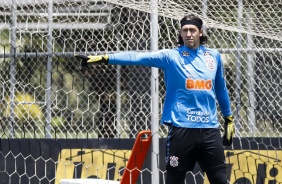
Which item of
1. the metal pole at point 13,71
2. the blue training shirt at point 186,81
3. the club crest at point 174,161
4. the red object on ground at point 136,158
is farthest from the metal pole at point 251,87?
the metal pole at point 13,71

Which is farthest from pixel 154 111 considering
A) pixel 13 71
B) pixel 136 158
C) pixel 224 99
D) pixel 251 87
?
pixel 13 71

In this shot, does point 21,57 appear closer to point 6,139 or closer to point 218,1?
point 6,139

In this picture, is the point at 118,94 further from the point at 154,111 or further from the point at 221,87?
the point at 221,87

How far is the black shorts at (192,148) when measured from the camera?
5660mm

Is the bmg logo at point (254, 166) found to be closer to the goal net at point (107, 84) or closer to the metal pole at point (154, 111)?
the goal net at point (107, 84)

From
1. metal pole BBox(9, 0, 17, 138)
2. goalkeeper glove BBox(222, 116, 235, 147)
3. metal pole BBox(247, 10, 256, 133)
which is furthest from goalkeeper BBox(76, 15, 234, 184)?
metal pole BBox(9, 0, 17, 138)

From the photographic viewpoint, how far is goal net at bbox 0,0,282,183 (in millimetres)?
7234

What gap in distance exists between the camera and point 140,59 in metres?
5.72

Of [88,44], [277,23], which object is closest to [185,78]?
[277,23]

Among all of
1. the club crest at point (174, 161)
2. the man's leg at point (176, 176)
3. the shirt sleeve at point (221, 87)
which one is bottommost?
the man's leg at point (176, 176)

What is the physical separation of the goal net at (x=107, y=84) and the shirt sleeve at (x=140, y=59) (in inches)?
43.3

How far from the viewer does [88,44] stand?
799 cm

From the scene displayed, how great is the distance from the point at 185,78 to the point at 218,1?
1979mm

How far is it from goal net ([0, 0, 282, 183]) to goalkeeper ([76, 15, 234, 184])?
42.7 inches
